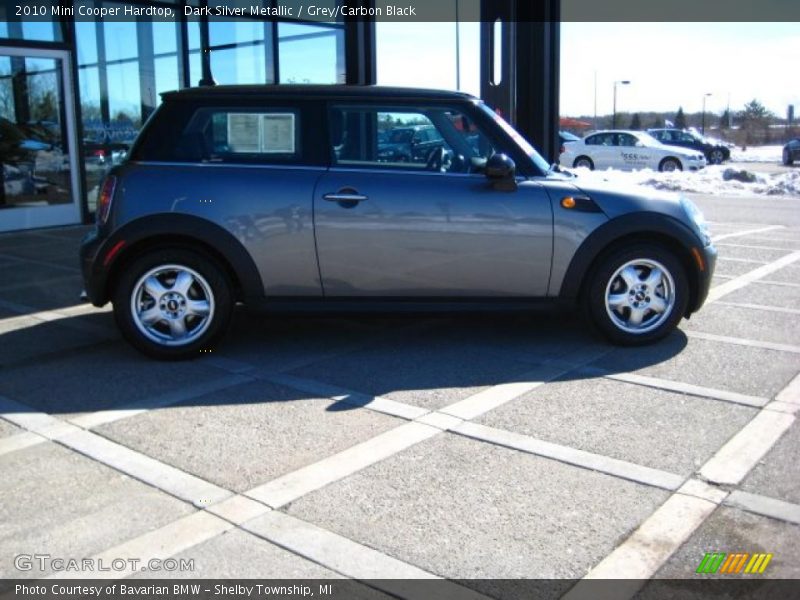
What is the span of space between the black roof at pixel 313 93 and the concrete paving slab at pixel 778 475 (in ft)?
9.55

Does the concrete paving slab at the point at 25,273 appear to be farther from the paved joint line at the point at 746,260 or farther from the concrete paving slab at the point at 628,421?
the paved joint line at the point at 746,260

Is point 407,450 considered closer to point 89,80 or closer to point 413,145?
point 413,145

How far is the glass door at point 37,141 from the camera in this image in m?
11.3

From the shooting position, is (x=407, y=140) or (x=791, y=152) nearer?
(x=407, y=140)

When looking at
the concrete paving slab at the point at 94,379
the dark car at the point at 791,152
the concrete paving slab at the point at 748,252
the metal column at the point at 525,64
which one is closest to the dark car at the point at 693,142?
the dark car at the point at 791,152

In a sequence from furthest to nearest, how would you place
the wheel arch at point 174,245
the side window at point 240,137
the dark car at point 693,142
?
the dark car at point 693,142 < the side window at point 240,137 < the wheel arch at point 174,245

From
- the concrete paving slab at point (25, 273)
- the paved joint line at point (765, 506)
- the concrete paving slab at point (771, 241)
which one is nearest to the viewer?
the paved joint line at point (765, 506)

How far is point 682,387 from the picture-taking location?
4922 mm

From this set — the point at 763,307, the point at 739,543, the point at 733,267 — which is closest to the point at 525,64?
the point at 733,267

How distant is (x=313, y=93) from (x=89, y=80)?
7.81m

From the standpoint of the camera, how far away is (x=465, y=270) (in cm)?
550

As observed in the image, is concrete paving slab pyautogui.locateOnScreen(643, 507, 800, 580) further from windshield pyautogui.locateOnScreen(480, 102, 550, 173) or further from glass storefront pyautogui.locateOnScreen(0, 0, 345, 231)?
glass storefront pyautogui.locateOnScreen(0, 0, 345, 231)

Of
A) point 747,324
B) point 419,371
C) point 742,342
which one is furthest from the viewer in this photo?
point 747,324

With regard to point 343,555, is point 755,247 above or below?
above
